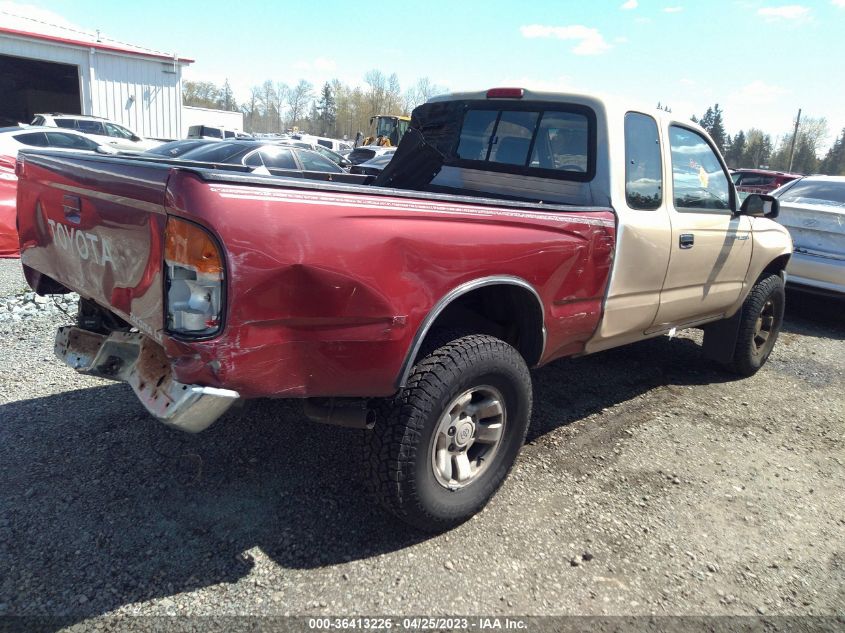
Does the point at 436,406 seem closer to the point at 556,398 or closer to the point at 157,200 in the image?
the point at 157,200

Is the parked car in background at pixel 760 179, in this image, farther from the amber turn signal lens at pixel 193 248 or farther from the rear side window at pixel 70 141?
the amber turn signal lens at pixel 193 248

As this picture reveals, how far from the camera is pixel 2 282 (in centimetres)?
614

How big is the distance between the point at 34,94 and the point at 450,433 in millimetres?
36983

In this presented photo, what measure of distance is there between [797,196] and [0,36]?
2249cm

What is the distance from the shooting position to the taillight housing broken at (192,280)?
6.54ft

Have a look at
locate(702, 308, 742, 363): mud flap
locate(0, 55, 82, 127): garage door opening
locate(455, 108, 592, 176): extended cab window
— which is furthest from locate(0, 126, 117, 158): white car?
locate(0, 55, 82, 127): garage door opening

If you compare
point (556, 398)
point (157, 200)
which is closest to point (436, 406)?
point (157, 200)

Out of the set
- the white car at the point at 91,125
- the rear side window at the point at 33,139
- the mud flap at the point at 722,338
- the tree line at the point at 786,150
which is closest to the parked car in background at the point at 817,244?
the mud flap at the point at 722,338

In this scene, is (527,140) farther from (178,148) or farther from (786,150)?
(786,150)

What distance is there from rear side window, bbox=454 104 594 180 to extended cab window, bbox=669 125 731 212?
73 centimetres

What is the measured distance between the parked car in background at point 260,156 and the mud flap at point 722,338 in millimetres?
5565

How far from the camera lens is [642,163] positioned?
12.3ft

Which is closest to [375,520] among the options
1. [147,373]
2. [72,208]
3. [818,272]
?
[147,373]

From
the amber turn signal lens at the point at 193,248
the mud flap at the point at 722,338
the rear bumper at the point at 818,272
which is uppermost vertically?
the amber turn signal lens at the point at 193,248
